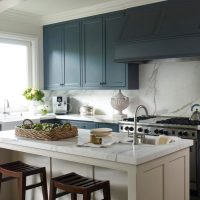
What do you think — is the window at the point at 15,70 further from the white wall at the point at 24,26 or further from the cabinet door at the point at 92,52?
the cabinet door at the point at 92,52

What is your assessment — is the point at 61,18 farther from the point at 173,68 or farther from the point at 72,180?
the point at 72,180

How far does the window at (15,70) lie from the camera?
5.29 meters

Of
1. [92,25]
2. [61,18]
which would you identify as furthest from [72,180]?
[61,18]

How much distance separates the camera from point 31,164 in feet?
A: 10.5

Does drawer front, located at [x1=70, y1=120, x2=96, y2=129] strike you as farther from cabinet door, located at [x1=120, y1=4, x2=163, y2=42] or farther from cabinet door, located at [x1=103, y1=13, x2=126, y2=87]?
cabinet door, located at [x1=120, y1=4, x2=163, y2=42]

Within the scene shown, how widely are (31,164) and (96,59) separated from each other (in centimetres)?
220

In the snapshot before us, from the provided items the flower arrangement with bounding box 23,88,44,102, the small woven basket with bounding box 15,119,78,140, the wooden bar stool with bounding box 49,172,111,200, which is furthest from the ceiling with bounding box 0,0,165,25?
the wooden bar stool with bounding box 49,172,111,200

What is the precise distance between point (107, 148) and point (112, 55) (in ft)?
8.29

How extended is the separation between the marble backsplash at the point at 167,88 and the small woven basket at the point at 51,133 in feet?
6.44

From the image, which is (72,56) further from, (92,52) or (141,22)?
(141,22)

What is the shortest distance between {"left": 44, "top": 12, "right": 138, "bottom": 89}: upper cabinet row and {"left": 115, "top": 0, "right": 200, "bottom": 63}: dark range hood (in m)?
0.28

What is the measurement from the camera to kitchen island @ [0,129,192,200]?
6.90 feet

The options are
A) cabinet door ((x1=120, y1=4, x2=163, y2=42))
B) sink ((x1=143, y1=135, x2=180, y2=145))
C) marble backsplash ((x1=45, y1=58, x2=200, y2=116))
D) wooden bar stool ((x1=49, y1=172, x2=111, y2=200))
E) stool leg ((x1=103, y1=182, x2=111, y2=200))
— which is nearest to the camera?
wooden bar stool ((x1=49, y1=172, x2=111, y2=200))

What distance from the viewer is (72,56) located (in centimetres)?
524
